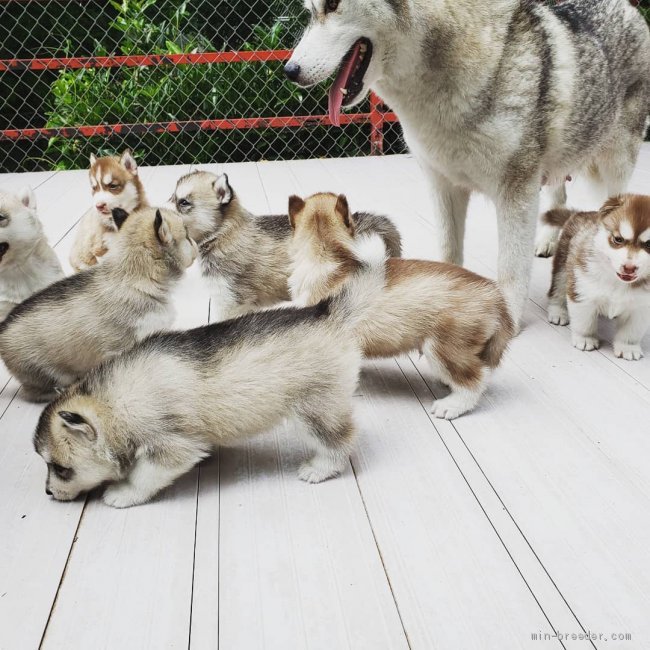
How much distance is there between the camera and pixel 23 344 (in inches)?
92.5

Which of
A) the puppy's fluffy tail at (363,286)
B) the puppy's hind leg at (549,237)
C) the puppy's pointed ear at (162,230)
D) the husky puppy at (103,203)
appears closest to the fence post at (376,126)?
the puppy's hind leg at (549,237)

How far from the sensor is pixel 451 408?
2244mm

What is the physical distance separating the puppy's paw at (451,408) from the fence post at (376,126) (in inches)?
182

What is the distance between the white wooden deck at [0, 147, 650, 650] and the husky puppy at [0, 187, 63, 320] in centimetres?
56

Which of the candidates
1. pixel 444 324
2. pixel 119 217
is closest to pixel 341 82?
pixel 119 217

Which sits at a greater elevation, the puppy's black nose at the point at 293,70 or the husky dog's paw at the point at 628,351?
the puppy's black nose at the point at 293,70

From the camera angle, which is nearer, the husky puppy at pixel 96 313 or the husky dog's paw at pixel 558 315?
the husky puppy at pixel 96 313

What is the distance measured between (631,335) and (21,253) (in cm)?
223

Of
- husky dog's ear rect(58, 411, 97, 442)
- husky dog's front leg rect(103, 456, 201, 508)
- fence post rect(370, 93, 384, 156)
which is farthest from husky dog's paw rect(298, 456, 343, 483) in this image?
fence post rect(370, 93, 384, 156)

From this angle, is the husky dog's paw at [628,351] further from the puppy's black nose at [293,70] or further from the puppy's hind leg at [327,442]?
the puppy's black nose at [293,70]

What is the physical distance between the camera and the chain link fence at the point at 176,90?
6.44 meters

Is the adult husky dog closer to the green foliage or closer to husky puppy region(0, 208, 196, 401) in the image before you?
husky puppy region(0, 208, 196, 401)

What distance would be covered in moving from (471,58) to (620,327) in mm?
1070

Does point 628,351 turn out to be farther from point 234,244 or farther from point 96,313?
point 96,313
